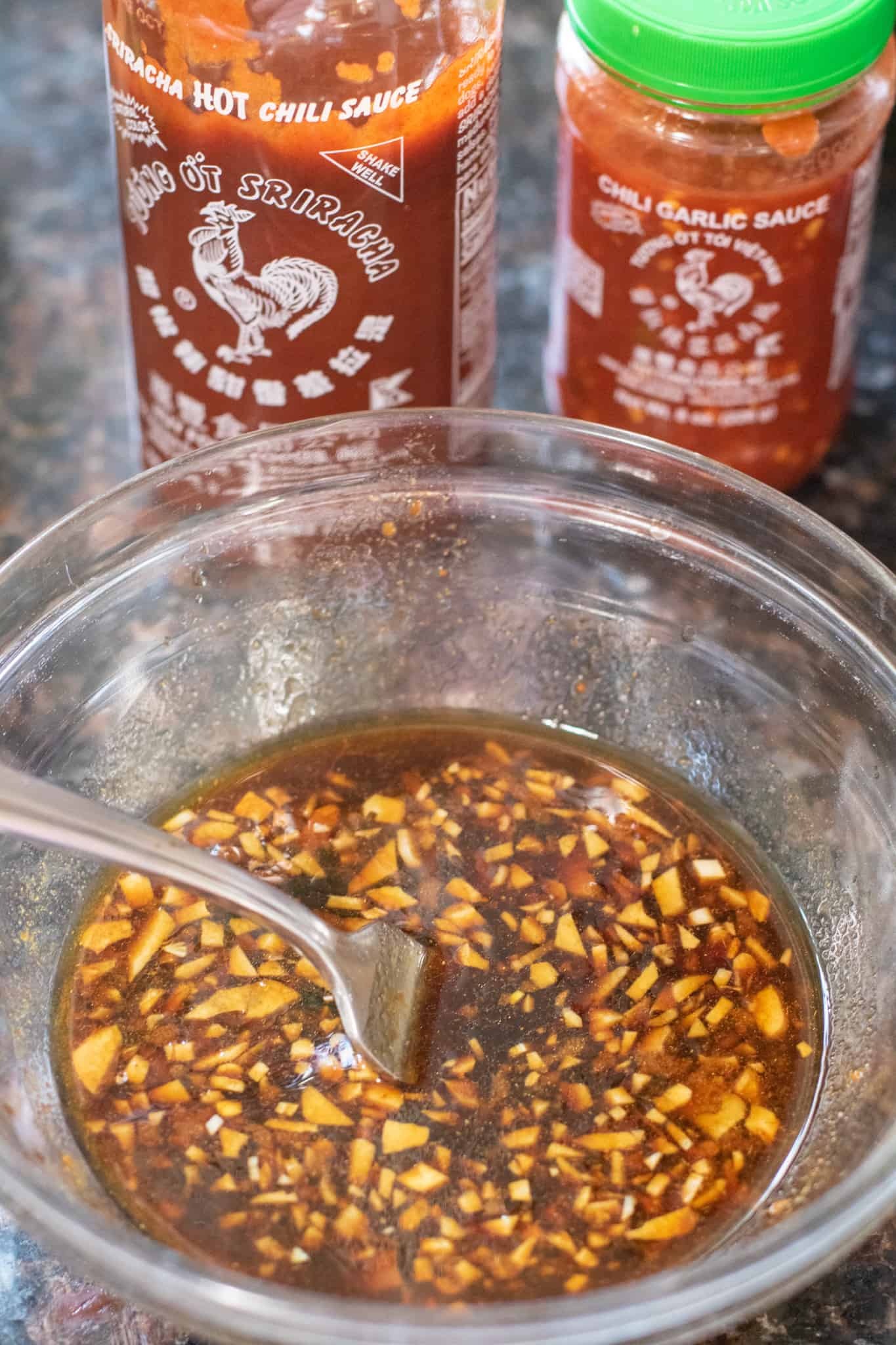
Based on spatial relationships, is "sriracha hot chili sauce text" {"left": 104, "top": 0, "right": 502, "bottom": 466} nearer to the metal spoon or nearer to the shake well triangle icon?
the shake well triangle icon

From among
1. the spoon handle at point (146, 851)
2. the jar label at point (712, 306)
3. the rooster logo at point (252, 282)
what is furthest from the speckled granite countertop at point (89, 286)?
the spoon handle at point (146, 851)

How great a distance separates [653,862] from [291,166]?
0.43 m

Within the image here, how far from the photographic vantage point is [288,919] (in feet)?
2.86

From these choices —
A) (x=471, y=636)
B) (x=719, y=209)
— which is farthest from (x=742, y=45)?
(x=471, y=636)

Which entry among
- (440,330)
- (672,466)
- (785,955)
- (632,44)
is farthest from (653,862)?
(632,44)

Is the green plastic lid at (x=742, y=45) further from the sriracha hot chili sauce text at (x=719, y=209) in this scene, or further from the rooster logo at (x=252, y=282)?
the rooster logo at (x=252, y=282)

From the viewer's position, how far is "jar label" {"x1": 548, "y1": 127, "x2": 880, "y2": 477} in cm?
99

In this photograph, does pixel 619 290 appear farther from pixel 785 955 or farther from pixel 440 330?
pixel 785 955

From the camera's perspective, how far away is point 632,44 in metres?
0.94

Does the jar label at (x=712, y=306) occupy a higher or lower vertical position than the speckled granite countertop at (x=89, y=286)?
higher

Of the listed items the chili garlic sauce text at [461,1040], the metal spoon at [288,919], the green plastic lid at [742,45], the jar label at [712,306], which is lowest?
the chili garlic sauce text at [461,1040]

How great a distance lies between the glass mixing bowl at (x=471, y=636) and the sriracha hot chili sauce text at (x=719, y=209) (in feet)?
0.36

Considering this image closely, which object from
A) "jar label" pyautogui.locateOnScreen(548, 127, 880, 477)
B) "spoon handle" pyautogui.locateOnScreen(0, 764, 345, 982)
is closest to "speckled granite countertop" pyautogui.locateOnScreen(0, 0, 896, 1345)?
"jar label" pyautogui.locateOnScreen(548, 127, 880, 477)

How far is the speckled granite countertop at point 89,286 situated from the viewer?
124cm
